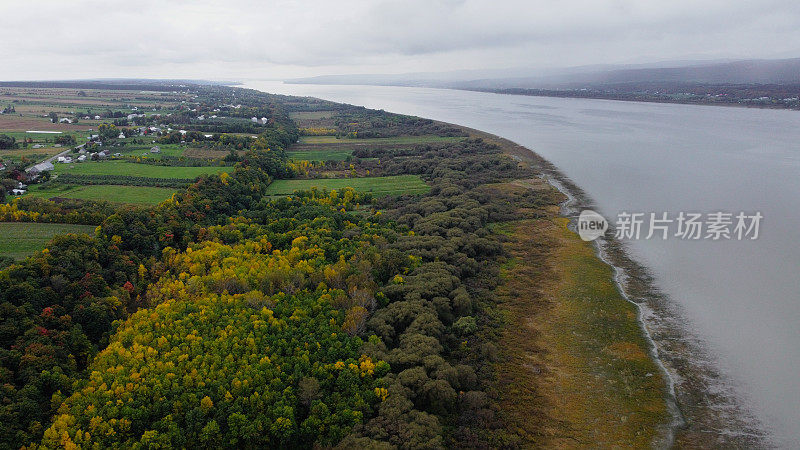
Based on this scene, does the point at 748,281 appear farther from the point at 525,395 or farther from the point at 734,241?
the point at 525,395

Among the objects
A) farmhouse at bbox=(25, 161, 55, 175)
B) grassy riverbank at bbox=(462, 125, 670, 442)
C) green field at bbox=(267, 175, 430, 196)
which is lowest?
grassy riverbank at bbox=(462, 125, 670, 442)

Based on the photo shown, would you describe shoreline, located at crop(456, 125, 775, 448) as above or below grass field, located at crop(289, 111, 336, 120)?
below

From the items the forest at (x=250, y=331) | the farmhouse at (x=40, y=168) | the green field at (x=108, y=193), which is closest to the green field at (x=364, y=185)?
the green field at (x=108, y=193)

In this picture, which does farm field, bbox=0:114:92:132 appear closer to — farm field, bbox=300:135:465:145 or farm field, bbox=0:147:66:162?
farm field, bbox=0:147:66:162

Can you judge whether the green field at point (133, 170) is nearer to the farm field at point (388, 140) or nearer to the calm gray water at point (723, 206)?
the farm field at point (388, 140)

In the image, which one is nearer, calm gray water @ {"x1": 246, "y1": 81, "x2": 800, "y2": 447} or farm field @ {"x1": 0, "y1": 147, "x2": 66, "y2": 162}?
calm gray water @ {"x1": 246, "y1": 81, "x2": 800, "y2": 447}

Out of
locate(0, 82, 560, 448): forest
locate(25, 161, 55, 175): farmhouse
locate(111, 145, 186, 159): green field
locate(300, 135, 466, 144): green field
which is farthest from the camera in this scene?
locate(300, 135, 466, 144): green field

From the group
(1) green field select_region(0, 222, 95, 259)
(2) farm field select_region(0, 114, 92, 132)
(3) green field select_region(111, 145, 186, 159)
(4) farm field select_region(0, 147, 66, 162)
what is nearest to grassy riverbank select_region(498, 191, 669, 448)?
(1) green field select_region(0, 222, 95, 259)
